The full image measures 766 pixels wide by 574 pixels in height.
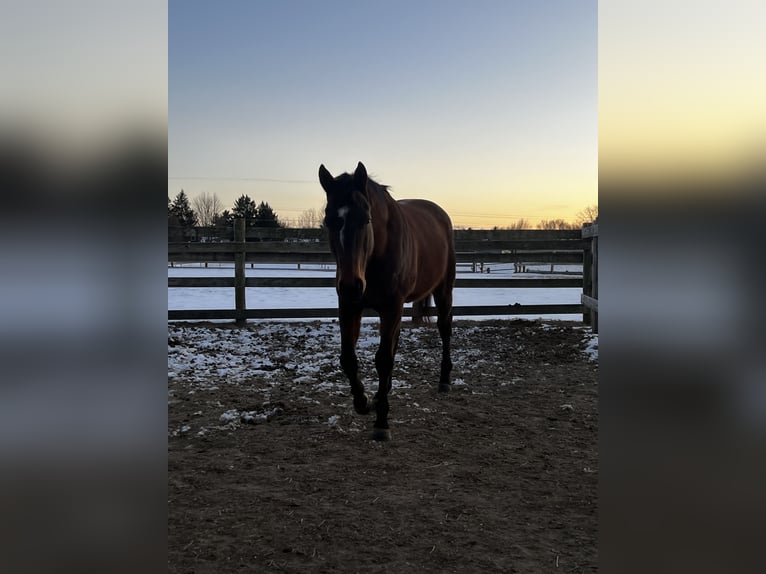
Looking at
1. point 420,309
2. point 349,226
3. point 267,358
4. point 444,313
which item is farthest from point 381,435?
point 267,358

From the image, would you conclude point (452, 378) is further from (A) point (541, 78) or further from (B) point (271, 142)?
(B) point (271, 142)

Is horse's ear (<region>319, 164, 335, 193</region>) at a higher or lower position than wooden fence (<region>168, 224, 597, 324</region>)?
higher

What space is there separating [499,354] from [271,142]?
21.9ft

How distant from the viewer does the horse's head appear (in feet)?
9.69

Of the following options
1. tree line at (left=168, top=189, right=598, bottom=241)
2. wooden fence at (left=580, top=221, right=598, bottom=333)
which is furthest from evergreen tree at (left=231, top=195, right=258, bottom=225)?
wooden fence at (left=580, top=221, right=598, bottom=333)

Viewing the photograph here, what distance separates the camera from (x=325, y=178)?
3.12 metres

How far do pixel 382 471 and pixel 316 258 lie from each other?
5885 mm

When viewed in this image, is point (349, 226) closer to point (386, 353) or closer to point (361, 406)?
point (386, 353)

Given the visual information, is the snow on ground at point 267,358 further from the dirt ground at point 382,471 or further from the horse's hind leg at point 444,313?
the horse's hind leg at point 444,313

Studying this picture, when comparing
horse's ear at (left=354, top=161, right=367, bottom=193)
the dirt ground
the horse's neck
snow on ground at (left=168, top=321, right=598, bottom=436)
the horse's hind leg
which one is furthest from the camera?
the horse's hind leg

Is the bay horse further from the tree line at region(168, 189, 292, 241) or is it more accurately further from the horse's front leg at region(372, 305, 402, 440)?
the tree line at region(168, 189, 292, 241)
